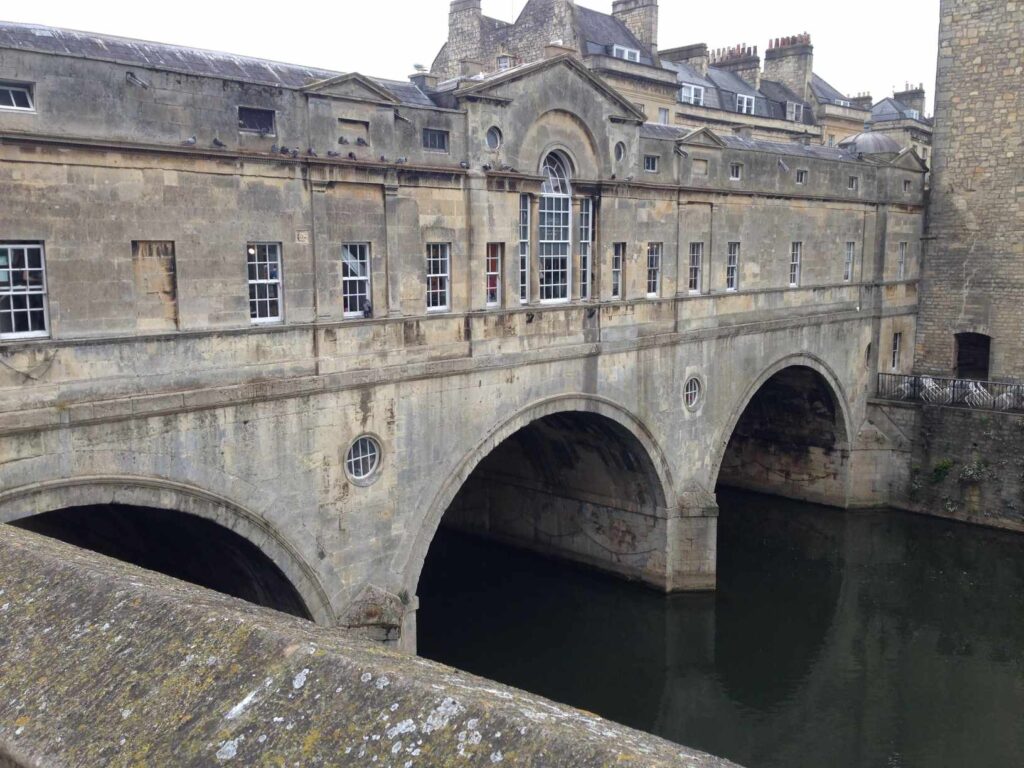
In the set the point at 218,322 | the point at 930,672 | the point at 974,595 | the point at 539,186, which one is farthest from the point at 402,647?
the point at 974,595

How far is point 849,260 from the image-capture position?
27797 millimetres

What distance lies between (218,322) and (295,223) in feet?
5.94

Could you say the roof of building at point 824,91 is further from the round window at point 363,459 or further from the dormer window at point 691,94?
the round window at point 363,459

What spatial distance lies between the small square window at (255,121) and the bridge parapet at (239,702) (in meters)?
9.23

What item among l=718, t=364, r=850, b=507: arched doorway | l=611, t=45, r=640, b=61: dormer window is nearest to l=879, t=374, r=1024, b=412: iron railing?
l=718, t=364, r=850, b=507: arched doorway

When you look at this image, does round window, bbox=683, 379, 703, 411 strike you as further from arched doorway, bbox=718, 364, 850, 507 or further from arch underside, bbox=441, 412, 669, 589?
arched doorway, bbox=718, 364, 850, 507

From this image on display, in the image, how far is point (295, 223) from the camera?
43.1ft

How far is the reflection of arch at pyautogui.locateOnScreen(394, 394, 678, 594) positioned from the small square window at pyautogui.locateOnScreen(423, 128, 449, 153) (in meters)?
4.98

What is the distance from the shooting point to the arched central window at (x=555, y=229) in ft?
58.4

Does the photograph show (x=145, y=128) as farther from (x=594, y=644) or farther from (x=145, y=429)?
(x=594, y=644)

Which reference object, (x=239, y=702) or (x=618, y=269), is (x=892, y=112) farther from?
(x=239, y=702)

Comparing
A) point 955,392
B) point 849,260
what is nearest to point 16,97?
point 849,260

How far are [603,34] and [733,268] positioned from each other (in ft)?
51.5

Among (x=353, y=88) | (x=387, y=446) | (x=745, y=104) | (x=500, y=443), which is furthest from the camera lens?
(x=745, y=104)
